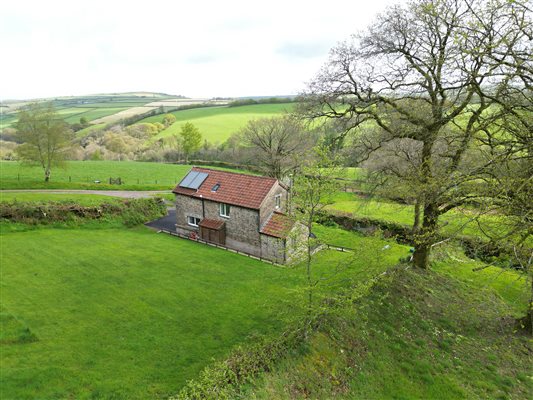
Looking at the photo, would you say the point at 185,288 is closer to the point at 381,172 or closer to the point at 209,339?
the point at 209,339

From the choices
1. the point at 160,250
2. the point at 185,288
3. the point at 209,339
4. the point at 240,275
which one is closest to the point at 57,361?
the point at 209,339

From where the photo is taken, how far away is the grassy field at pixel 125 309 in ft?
41.4

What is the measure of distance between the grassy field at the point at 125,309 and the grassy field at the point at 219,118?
64.8m

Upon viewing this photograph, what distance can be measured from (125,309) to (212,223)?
553 inches

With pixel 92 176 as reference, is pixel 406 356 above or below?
below

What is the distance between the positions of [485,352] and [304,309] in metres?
8.81

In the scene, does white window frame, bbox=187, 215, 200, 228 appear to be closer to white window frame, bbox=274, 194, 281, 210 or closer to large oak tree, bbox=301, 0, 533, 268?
white window frame, bbox=274, 194, 281, 210

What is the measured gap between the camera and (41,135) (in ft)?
135

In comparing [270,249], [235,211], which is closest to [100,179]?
[235,211]

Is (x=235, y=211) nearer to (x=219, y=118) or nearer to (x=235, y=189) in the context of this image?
(x=235, y=189)

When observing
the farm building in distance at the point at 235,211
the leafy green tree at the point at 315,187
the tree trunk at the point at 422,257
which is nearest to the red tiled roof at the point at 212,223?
the farm building in distance at the point at 235,211

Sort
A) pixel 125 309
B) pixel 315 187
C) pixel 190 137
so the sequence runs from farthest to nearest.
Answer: pixel 190 137 → pixel 125 309 → pixel 315 187

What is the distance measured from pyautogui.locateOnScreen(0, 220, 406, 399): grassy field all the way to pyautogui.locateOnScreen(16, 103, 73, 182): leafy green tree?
16696 mm

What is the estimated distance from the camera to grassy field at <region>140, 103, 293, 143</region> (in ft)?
309
